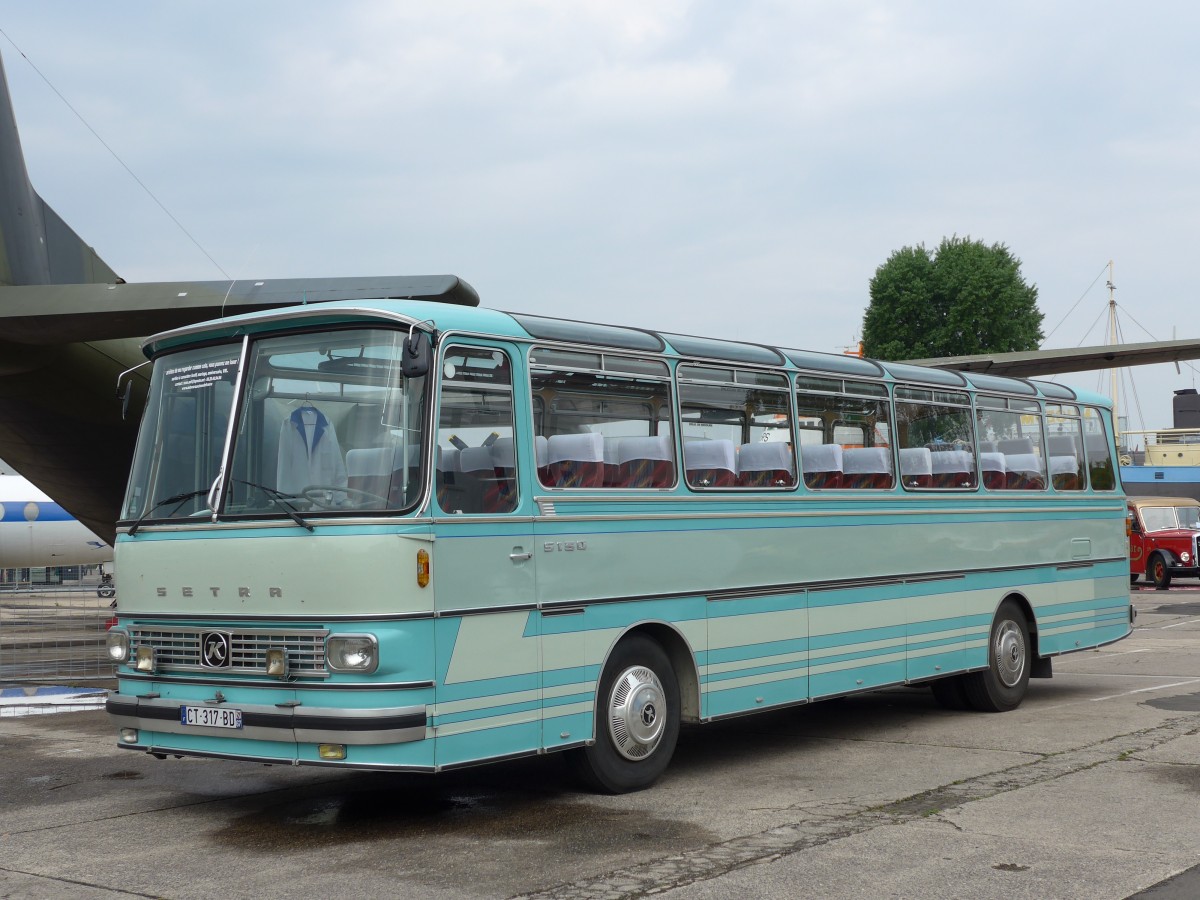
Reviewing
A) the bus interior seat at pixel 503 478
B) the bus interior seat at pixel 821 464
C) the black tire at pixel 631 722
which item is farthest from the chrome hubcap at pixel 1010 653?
the bus interior seat at pixel 503 478

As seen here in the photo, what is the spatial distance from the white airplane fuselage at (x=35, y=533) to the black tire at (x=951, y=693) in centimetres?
2915

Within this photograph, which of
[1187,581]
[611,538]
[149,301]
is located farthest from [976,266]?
[611,538]

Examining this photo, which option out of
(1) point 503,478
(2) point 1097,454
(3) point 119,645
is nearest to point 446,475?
(1) point 503,478

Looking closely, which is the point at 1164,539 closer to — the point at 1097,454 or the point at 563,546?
the point at 1097,454

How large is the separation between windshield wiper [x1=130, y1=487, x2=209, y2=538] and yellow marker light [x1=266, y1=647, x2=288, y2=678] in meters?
1.09

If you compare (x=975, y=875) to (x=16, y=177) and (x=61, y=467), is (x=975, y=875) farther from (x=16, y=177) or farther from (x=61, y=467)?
(x=61, y=467)

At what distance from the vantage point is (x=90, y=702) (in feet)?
47.1

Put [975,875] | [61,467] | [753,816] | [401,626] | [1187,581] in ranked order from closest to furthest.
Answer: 1. [975,875]
2. [401,626]
3. [753,816]
4. [61,467]
5. [1187,581]

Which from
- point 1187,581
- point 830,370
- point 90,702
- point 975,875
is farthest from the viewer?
point 1187,581

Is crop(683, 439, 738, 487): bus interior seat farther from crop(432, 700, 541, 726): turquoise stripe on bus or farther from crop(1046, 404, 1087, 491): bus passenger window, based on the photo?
crop(1046, 404, 1087, 491): bus passenger window

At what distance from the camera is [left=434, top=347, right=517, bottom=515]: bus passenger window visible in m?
7.29

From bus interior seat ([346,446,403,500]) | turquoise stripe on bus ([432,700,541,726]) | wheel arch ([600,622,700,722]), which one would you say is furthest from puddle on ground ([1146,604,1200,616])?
bus interior seat ([346,446,403,500])

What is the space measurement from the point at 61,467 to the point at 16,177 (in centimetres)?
512

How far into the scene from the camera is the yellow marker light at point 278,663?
23.3 ft
